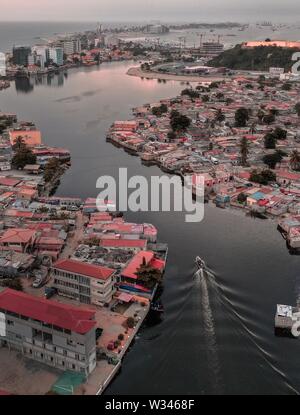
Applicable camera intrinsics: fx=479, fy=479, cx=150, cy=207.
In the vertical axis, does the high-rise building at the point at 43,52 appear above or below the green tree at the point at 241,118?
above

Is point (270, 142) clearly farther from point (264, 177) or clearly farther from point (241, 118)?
point (241, 118)

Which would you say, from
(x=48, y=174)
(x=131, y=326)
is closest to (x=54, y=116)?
(x=48, y=174)

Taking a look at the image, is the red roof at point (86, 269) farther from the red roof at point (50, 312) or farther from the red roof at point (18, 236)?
the red roof at point (18, 236)

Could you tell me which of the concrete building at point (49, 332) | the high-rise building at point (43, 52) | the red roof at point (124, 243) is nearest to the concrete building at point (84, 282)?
the concrete building at point (49, 332)

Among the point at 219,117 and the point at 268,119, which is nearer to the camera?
the point at 268,119

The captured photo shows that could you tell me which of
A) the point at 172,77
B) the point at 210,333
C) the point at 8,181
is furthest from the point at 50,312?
the point at 172,77
